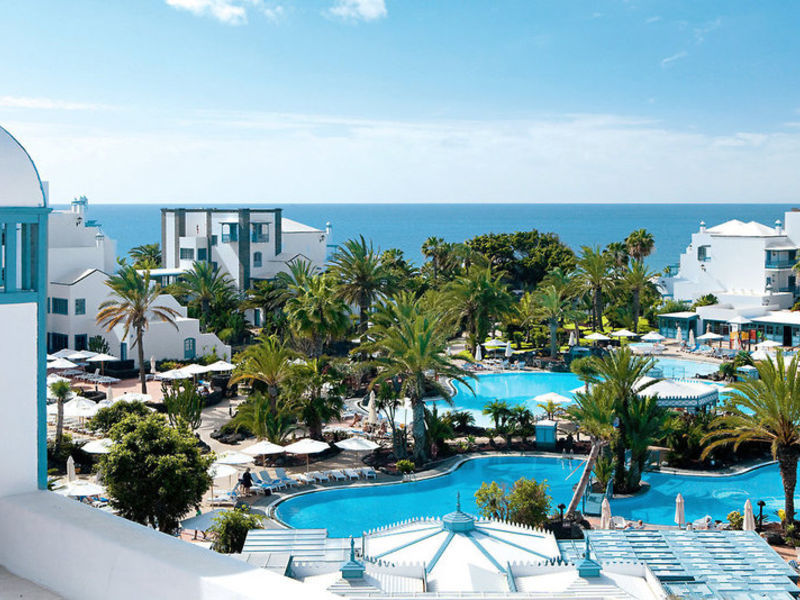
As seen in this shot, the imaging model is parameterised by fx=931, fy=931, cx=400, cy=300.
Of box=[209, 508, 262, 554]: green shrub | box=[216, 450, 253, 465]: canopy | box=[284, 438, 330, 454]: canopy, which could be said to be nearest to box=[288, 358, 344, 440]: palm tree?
box=[284, 438, 330, 454]: canopy

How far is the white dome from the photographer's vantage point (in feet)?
16.9

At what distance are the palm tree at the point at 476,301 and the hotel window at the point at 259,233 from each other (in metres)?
15.6

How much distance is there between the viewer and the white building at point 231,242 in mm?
52938

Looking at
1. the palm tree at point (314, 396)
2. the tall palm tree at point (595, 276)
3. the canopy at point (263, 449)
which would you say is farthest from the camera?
the tall palm tree at point (595, 276)

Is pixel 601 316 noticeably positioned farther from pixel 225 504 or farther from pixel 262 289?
pixel 225 504

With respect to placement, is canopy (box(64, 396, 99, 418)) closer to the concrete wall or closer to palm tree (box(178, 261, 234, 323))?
palm tree (box(178, 261, 234, 323))

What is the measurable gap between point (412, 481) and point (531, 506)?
5.87 meters

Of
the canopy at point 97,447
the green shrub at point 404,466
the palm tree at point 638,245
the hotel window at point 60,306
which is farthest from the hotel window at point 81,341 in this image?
the palm tree at point 638,245

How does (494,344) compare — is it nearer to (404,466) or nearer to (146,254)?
(404,466)

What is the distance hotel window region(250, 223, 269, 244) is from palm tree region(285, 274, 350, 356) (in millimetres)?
18635

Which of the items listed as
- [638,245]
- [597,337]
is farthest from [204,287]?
[638,245]

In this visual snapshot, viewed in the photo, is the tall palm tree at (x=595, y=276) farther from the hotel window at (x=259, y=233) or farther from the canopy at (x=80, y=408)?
the canopy at (x=80, y=408)

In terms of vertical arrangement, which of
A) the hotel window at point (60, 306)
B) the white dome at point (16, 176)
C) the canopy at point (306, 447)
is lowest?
the canopy at point (306, 447)

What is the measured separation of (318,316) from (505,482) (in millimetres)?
Result: 11683
